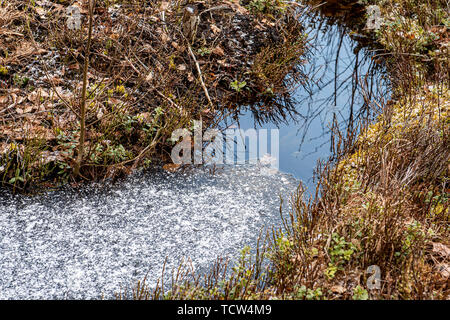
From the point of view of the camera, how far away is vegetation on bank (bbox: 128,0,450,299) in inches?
101

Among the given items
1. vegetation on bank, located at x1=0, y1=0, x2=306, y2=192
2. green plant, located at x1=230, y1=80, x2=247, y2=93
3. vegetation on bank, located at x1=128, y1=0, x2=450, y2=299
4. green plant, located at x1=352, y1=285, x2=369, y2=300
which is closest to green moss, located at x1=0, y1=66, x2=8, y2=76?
vegetation on bank, located at x1=0, y1=0, x2=306, y2=192

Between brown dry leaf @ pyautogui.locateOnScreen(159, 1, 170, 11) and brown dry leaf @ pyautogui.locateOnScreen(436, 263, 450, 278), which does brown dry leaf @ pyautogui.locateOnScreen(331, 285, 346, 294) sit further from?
brown dry leaf @ pyautogui.locateOnScreen(159, 1, 170, 11)

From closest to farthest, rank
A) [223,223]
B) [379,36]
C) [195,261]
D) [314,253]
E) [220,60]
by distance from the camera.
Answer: [314,253], [195,261], [223,223], [220,60], [379,36]

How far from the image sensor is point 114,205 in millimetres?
3496

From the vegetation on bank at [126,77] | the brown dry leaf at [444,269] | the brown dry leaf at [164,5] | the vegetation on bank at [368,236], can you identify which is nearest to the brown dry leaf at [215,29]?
the vegetation on bank at [126,77]

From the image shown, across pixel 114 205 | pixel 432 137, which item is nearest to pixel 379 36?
pixel 432 137

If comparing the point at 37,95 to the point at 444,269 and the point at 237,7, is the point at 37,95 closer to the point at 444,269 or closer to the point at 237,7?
the point at 237,7

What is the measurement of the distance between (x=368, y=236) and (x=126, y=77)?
2.99 m

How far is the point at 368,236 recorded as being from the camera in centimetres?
271

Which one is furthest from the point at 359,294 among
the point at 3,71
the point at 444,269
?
the point at 3,71

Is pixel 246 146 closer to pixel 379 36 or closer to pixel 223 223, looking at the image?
pixel 223 223

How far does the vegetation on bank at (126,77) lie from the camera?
372 cm

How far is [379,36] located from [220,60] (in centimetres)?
215

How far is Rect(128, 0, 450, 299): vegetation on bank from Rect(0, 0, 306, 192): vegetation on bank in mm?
1373
